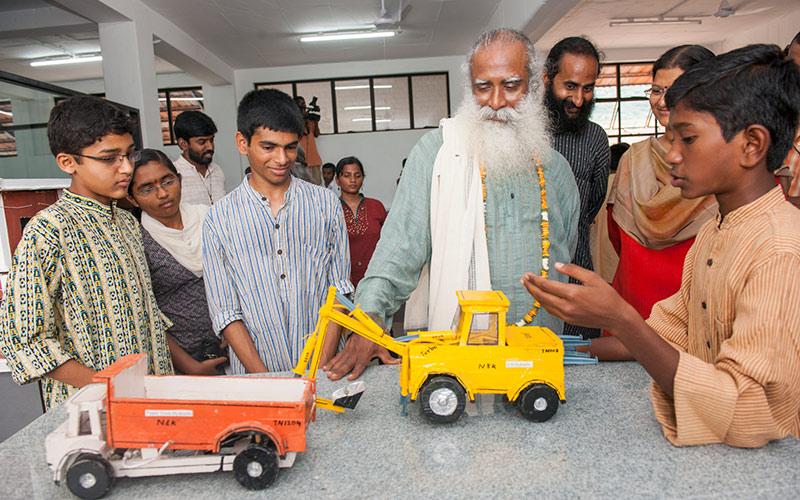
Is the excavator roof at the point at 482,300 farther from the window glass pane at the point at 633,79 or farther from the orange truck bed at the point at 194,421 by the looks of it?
the window glass pane at the point at 633,79

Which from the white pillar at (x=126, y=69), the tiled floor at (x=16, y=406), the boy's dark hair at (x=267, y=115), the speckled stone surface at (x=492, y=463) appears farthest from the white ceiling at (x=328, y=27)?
the speckled stone surface at (x=492, y=463)

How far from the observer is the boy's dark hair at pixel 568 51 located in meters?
2.77

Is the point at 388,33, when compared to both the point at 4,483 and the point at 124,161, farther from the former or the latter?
the point at 4,483

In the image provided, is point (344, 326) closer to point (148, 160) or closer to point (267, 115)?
point (267, 115)

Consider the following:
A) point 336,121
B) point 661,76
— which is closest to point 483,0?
point 336,121

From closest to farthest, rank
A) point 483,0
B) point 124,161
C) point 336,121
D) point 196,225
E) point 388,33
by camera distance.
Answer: point 124,161 → point 196,225 → point 483,0 → point 388,33 → point 336,121

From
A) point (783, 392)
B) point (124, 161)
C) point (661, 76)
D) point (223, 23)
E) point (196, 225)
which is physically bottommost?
point (783, 392)

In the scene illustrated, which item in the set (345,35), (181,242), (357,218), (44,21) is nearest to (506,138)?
(181,242)

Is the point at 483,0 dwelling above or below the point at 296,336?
above

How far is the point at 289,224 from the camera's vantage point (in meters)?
2.28

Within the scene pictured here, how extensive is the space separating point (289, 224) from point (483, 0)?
792 cm

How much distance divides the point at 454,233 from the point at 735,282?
0.93 m

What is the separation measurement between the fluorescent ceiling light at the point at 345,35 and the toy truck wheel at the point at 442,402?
33.3 feet

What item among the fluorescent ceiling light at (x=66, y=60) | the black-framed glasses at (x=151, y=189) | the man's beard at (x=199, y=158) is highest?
the fluorescent ceiling light at (x=66, y=60)
